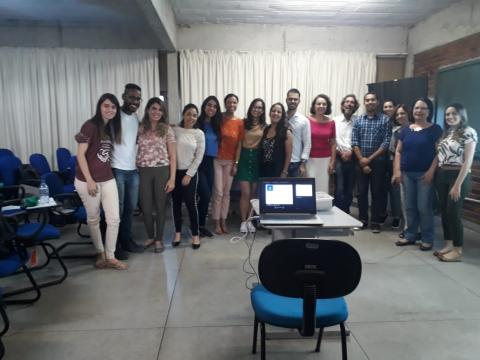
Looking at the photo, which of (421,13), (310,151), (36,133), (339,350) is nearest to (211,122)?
(310,151)

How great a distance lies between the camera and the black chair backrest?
144cm

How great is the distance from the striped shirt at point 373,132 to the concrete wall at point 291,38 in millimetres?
2104

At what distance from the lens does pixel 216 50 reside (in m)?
5.66

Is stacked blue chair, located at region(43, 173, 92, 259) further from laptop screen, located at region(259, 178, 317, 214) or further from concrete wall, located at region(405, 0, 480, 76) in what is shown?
concrete wall, located at region(405, 0, 480, 76)

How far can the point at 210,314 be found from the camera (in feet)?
8.20

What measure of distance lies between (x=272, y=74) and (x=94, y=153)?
3.56 meters

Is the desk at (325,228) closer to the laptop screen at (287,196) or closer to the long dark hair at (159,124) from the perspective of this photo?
the laptop screen at (287,196)

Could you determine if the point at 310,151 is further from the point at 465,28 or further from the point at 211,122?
the point at 465,28

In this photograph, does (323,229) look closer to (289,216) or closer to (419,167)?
(289,216)

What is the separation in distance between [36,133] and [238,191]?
10.8 ft

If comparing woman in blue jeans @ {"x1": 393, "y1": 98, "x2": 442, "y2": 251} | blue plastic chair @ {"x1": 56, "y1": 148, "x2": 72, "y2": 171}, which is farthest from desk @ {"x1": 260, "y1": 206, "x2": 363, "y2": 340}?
blue plastic chair @ {"x1": 56, "y1": 148, "x2": 72, "y2": 171}

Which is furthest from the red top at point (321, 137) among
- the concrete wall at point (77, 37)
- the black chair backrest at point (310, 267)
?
the black chair backrest at point (310, 267)

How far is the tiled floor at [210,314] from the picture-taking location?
6.91 ft

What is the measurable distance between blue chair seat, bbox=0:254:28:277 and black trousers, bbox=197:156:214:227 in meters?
1.89
